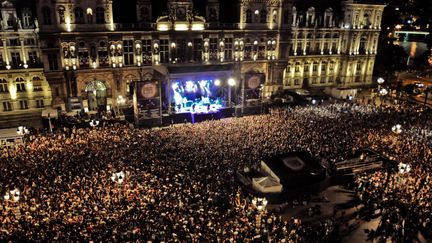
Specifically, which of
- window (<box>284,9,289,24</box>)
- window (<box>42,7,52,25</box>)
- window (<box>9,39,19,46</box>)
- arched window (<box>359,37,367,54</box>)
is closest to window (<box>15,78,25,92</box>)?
window (<box>9,39,19,46</box>)

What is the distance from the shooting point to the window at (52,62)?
1677 inches

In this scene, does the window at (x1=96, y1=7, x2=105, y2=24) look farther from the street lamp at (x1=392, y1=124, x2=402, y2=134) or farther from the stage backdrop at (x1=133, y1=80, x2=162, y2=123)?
the street lamp at (x1=392, y1=124, x2=402, y2=134)

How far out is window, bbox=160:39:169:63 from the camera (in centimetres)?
4806

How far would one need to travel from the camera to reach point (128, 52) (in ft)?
154

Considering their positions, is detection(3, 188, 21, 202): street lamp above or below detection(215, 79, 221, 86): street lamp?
below

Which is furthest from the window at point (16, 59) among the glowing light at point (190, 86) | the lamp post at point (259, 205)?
the lamp post at point (259, 205)

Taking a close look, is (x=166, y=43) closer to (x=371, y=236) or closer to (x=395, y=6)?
(x=371, y=236)

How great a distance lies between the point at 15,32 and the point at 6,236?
32194mm

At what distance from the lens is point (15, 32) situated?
43594 mm

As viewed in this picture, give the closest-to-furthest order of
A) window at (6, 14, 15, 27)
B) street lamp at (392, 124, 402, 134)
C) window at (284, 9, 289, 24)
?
street lamp at (392, 124, 402, 134), window at (6, 14, 15, 27), window at (284, 9, 289, 24)

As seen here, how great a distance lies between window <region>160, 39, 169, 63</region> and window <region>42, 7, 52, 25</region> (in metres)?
13.7

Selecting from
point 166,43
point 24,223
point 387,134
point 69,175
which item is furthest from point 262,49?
point 24,223

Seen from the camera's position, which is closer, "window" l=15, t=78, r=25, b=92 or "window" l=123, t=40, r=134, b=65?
"window" l=15, t=78, r=25, b=92

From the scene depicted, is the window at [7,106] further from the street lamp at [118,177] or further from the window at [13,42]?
the street lamp at [118,177]
